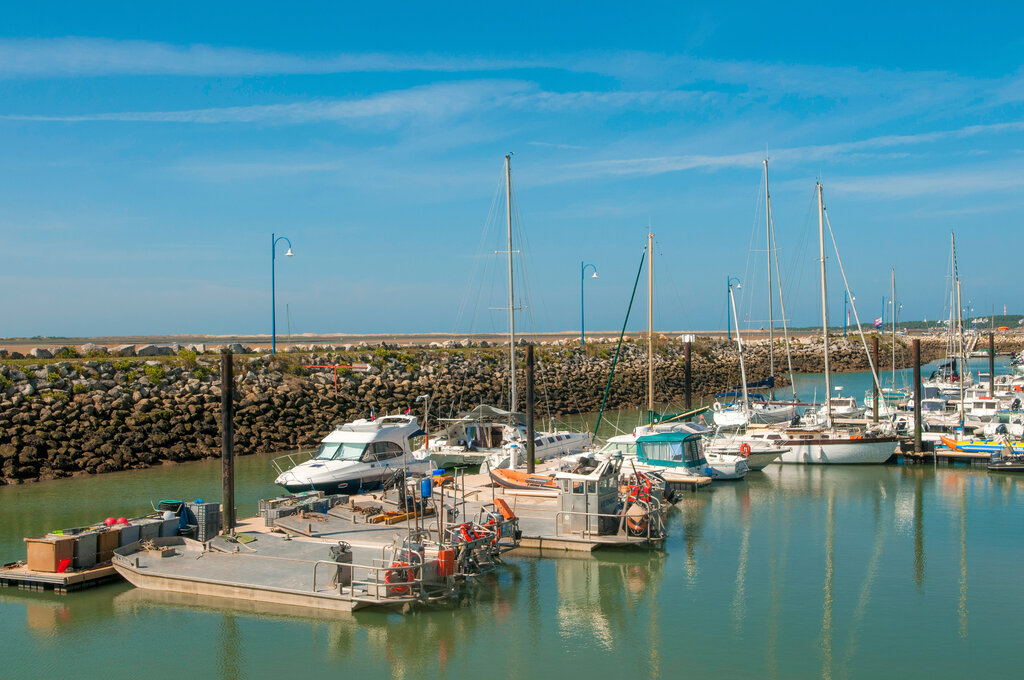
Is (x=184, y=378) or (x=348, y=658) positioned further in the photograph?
(x=184, y=378)

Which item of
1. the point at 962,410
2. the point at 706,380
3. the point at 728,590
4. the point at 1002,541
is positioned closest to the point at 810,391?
the point at 706,380

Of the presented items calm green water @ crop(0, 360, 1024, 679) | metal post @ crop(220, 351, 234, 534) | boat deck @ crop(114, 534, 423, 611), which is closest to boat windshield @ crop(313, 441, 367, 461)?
metal post @ crop(220, 351, 234, 534)

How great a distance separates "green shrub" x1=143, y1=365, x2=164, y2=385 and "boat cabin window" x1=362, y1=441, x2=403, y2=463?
18.4 metres

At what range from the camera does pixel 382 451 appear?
104ft

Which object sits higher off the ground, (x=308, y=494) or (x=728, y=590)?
(x=308, y=494)

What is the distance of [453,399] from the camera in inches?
2264

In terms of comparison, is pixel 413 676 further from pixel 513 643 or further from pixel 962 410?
pixel 962 410

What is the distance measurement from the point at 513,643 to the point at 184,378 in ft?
107

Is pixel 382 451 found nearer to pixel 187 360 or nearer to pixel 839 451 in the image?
pixel 839 451

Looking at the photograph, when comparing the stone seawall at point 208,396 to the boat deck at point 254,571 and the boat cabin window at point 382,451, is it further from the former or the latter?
the boat deck at point 254,571

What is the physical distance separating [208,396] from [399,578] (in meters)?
28.6

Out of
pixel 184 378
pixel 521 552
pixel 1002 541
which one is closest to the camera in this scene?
pixel 521 552

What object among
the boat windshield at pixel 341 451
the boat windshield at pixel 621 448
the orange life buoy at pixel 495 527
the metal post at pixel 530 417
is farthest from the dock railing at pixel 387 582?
the boat windshield at pixel 621 448

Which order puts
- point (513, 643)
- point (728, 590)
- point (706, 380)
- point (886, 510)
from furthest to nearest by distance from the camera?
point (706, 380) < point (886, 510) < point (728, 590) < point (513, 643)
